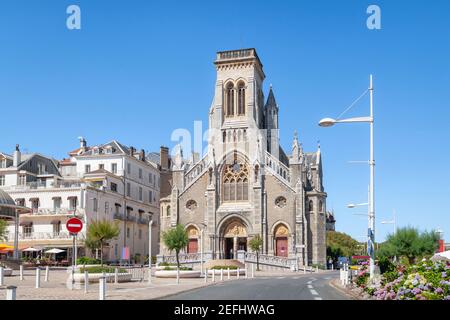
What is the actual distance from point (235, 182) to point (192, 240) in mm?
8256

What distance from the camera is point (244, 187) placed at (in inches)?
2731

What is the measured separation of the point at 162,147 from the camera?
288 ft

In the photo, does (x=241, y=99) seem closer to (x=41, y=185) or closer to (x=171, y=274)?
(x=41, y=185)

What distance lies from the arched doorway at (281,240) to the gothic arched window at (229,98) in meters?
15.2

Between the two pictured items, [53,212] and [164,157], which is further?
[164,157]

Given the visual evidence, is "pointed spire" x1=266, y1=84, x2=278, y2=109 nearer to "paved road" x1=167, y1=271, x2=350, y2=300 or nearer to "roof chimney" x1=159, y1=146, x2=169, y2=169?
"roof chimney" x1=159, y1=146, x2=169, y2=169

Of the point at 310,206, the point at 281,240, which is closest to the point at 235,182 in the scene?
the point at 281,240

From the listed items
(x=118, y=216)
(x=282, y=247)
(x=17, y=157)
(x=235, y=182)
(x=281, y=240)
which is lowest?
(x=282, y=247)

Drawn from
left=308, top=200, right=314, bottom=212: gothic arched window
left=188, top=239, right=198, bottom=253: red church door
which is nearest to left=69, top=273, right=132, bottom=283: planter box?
left=188, top=239, right=198, bottom=253: red church door

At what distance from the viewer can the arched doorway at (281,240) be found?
66250mm

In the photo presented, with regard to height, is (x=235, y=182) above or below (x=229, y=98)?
below

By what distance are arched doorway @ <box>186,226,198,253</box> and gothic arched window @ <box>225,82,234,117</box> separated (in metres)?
14.1
